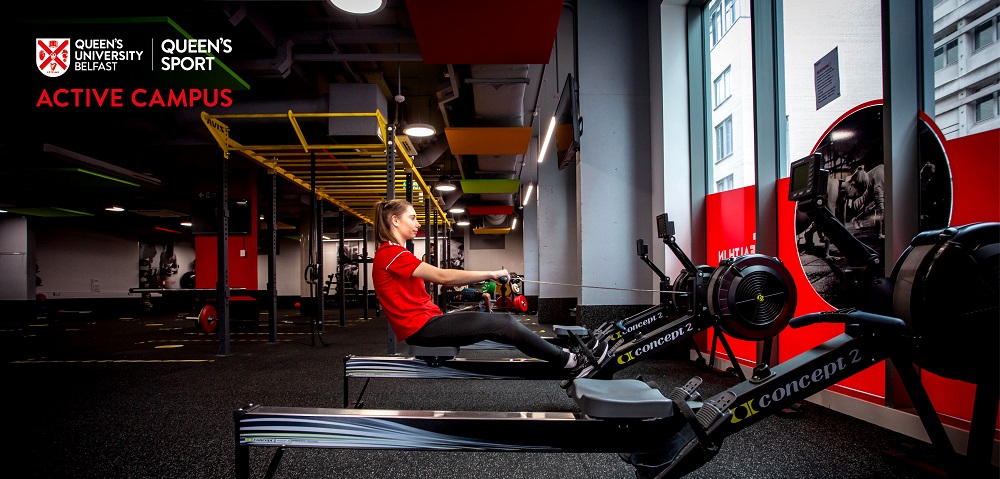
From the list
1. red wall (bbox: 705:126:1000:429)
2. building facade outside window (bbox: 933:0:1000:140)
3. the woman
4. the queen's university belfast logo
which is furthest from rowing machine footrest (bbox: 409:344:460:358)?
the queen's university belfast logo

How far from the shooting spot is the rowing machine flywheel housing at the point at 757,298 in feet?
9.37

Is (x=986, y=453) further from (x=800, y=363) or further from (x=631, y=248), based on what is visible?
(x=631, y=248)

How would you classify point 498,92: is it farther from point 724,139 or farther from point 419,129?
point 724,139

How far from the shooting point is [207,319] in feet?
24.6

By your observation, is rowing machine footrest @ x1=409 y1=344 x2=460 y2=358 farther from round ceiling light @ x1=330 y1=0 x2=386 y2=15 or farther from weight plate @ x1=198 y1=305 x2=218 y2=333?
weight plate @ x1=198 y1=305 x2=218 y2=333

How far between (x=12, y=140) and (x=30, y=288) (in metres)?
8.30

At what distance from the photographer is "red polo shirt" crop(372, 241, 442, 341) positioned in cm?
245

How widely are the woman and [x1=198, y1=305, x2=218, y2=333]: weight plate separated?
646 cm

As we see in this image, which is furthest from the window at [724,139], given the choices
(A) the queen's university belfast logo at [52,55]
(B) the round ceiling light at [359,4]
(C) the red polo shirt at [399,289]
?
(A) the queen's university belfast logo at [52,55]

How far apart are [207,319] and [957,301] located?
29.0ft

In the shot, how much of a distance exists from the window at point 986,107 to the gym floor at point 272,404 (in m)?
1.63

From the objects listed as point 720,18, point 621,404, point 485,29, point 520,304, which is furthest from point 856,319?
point 520,304

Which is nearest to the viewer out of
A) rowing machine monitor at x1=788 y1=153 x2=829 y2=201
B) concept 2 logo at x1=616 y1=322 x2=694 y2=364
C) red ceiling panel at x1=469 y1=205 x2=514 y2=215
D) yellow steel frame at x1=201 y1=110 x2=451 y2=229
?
rowing machine monitor at x1=788 y1=153 x2=829 y2=201

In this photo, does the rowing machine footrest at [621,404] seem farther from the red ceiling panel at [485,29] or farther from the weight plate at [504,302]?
the weight plate at [504,302]
